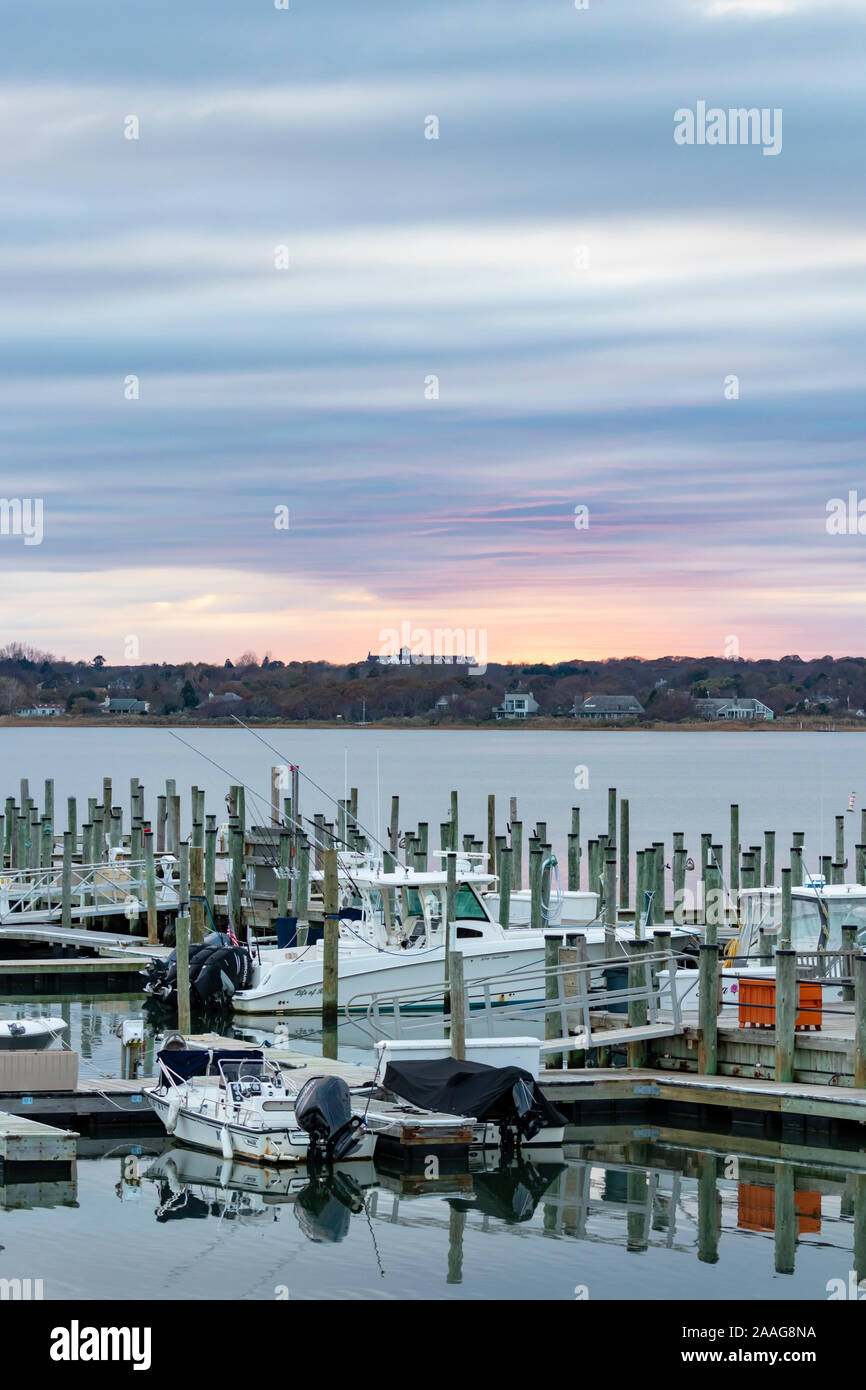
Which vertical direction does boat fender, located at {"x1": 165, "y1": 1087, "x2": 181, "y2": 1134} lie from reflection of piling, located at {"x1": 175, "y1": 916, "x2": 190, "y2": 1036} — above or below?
below

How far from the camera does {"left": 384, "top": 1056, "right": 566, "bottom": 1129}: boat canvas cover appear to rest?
19.3m

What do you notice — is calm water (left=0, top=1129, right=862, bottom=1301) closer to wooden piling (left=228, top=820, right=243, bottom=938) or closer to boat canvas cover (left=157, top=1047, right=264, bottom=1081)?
boat canvas cover (left=157, top=1047, right=264, bottom=1081)

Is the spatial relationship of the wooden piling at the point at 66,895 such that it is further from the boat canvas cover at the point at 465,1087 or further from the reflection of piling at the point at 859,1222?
the reflection of piling at the point at 859,1222

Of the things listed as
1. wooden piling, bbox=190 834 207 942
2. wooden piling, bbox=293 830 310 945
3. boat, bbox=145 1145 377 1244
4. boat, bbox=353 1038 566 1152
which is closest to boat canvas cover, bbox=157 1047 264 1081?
boat, bbox=145 1145 377 1244

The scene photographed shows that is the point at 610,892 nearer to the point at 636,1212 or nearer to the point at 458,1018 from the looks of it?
the point at 458,1018

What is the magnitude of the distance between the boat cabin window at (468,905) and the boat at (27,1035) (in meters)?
7.72

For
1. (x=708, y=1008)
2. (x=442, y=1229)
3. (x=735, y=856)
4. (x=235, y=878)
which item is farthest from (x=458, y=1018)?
(x=735, y=856)

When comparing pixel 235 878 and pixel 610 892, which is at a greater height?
pixel 610 892

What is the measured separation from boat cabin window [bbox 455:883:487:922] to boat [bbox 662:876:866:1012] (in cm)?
454

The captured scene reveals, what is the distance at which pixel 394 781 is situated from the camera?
374 feet

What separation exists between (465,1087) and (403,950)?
357 inches

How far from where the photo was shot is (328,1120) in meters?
18.6
